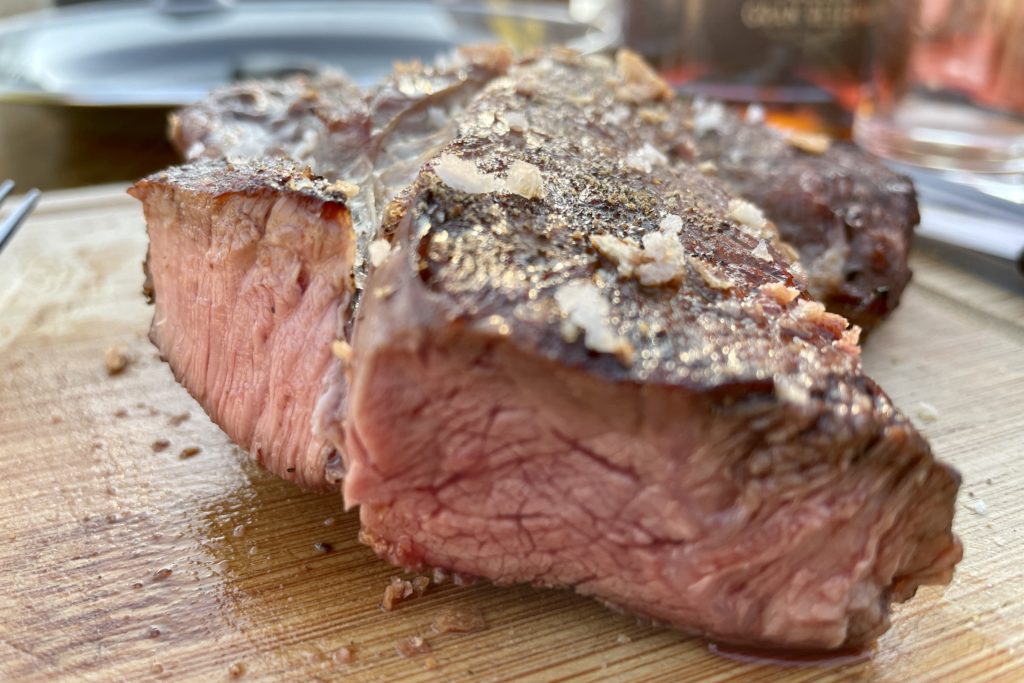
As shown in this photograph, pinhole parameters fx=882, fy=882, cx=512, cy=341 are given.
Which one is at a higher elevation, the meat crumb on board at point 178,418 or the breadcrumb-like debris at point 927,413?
the breadcrumb-like debris at point 927,413

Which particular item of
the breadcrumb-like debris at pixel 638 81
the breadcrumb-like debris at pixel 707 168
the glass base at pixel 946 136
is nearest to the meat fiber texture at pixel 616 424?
the breadcrumb-like debris at pixel 707 168

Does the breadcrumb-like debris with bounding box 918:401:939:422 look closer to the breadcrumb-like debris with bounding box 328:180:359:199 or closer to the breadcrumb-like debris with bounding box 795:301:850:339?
the breadcrumb-like debris with bounding box 795:301:850:339

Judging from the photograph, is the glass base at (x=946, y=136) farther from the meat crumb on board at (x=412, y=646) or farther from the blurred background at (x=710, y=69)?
the meat crumb on board at (x=412, y=646)

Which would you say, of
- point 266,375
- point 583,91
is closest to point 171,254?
point 266,375

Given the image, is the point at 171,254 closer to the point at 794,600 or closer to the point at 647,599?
the point at 647,599

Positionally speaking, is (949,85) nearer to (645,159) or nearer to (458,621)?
(645,159)
